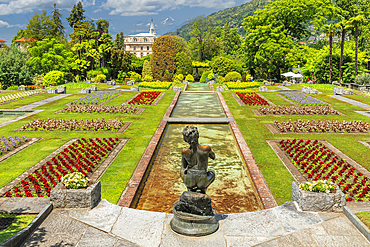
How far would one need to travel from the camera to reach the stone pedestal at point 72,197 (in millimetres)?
8188

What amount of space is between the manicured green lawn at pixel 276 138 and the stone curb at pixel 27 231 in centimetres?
717

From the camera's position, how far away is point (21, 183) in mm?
11000

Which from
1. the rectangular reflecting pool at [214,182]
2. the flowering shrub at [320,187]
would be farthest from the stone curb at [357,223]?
the rectangular reflecting pool at [214,182]

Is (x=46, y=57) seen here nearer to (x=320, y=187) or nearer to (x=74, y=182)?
(x=74, y=182)

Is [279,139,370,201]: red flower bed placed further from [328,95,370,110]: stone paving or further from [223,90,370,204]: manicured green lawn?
[328,95,370,110]: stone paving

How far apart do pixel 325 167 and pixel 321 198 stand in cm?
513

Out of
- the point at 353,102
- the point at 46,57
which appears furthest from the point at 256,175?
the point at 46,57

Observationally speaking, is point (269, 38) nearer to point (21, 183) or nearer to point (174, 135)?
point (174, 135)

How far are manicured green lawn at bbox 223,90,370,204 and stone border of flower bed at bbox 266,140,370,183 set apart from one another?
21cm

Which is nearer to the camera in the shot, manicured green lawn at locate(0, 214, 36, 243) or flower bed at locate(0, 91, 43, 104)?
manicured green lawn at locate(0, 214, 36, 243)

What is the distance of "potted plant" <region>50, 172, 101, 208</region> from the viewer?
8.20 meters

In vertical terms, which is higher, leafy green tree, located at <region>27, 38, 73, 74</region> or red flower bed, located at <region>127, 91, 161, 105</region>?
leafy green tree, located at <region>27, 38, 73, 74</region>

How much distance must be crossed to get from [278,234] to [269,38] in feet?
169

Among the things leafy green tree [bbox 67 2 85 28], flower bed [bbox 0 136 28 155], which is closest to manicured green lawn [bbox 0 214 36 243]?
flower bed [bbox 0 136 28 155]
